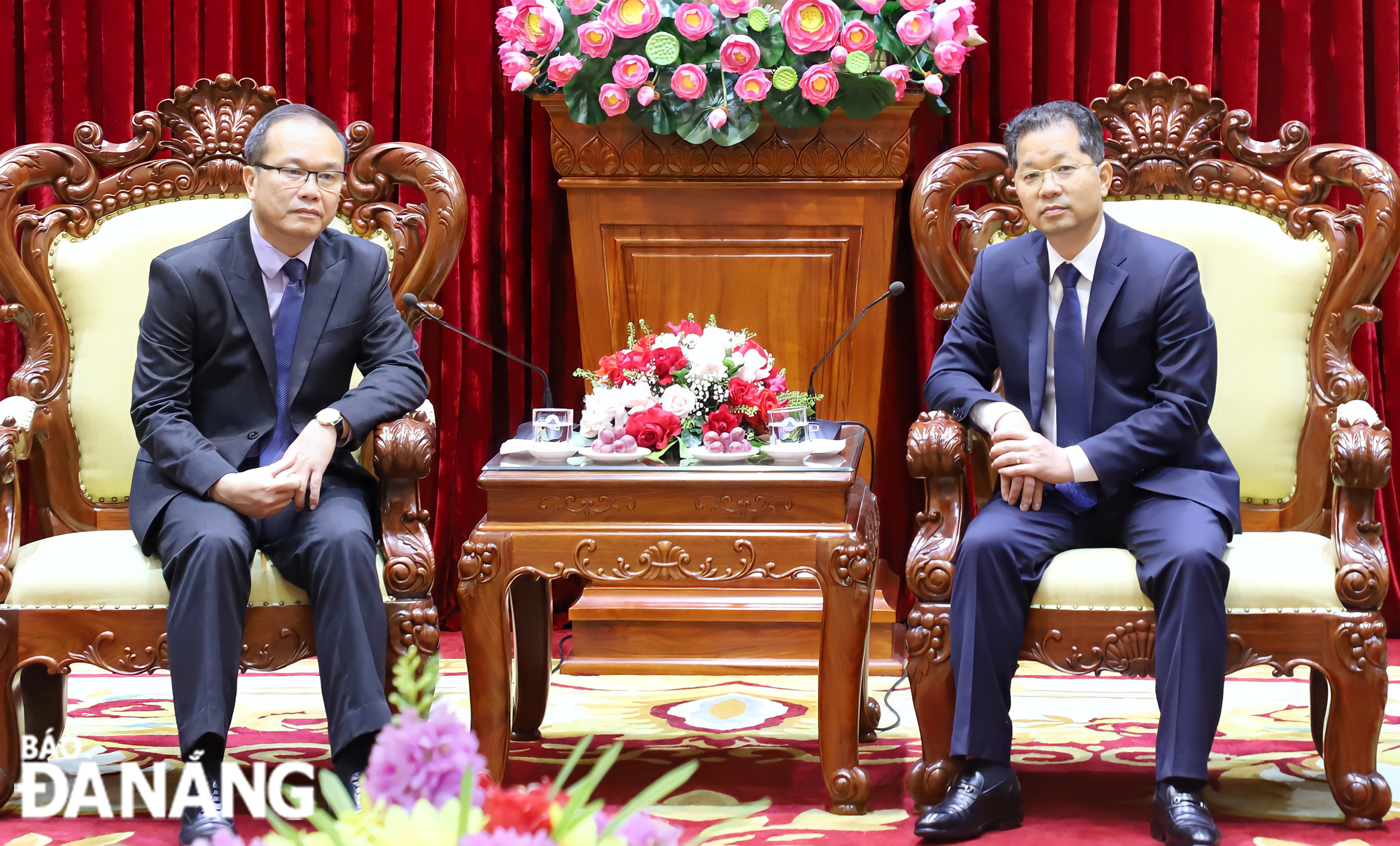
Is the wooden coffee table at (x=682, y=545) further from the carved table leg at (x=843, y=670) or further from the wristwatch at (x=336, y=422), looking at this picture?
the wristwatch at (x=336, y=422)

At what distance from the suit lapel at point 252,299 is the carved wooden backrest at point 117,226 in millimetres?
317

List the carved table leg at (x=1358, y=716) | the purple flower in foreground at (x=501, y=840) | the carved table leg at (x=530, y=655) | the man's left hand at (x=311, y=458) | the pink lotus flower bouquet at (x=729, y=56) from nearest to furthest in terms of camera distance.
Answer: the purple flower in foreground at (x=501, y=840)
the carved table leg at (x=1358, y=716)
the man's left hand at (x=311, y=458)
the carved table leg at (x=530, y=655)
the pink lotus flower bouquet at (x=729, y=56)

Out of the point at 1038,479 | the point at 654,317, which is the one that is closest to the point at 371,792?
the point at 1038,479

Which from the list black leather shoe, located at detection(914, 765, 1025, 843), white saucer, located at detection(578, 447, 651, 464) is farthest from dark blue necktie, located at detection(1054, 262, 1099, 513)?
white saucer, located at detection(578, 447, 651, 464)

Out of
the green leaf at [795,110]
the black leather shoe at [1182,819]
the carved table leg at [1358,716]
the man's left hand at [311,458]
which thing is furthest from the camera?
the green leaf at [795,110]

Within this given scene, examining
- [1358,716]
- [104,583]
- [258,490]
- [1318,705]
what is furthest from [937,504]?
[104,583]

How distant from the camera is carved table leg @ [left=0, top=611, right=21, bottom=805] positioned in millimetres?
2225

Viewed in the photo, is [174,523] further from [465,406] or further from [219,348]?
[465,406]

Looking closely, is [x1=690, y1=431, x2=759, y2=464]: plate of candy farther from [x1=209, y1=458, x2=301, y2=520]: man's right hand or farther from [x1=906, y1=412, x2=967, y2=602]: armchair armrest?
[x1=209, y1=458, x2=301, y2=520]: man's right hand

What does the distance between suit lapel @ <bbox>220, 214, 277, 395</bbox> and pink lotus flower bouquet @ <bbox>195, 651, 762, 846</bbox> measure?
172 centimetres

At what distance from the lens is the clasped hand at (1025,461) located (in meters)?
2.32

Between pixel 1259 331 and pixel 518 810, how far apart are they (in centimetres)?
224

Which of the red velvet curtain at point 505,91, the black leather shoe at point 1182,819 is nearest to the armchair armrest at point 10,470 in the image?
the red velvet curtain at point 505,91

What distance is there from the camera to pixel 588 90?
311 cm
